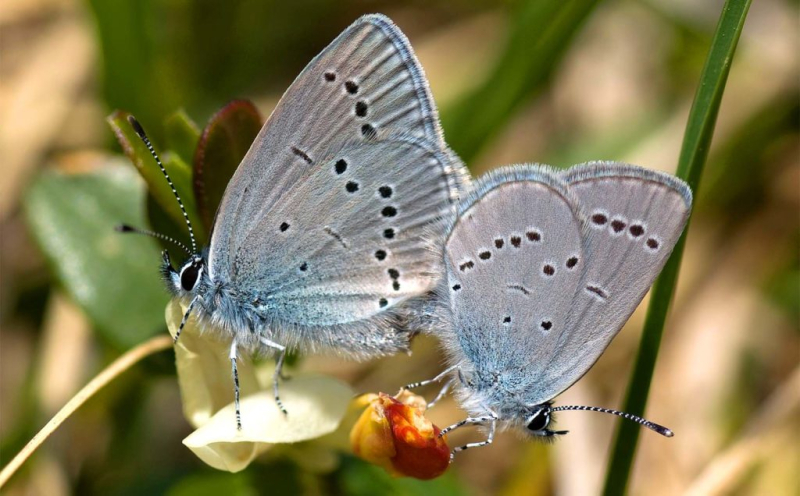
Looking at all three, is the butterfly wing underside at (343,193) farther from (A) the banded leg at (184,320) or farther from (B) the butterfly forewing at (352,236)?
(A) the banded leg at (184,320)

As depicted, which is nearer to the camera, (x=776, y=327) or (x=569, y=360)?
(x=569, y=360)

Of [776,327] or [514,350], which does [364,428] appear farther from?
[776,327]

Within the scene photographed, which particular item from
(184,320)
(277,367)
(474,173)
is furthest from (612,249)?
(474,173)

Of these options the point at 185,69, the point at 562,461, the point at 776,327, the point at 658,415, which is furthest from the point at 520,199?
the point at 185,69

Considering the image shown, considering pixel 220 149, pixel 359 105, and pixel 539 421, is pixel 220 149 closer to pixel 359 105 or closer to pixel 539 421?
pixel 359 105

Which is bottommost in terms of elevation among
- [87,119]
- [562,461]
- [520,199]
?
[562,461]

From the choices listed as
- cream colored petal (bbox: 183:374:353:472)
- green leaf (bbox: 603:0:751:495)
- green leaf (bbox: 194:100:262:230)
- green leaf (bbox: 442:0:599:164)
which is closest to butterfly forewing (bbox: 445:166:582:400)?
green leaf (bbox: 603:0:751:495)

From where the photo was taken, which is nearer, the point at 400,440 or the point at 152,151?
the point at 400,440

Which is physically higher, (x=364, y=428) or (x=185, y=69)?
(x=185, y=69)
